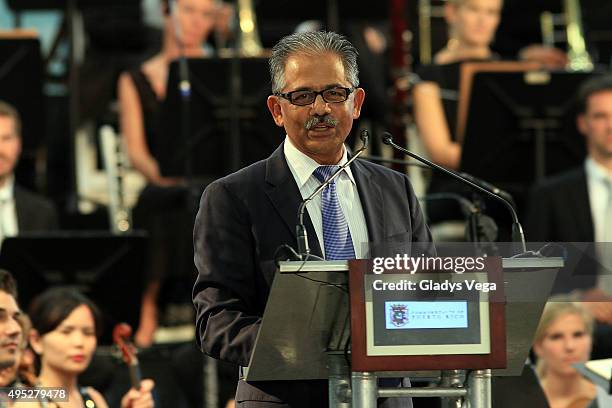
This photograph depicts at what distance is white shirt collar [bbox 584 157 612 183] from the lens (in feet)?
23.6

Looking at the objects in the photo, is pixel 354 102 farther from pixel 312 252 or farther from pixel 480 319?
pixel 480 319

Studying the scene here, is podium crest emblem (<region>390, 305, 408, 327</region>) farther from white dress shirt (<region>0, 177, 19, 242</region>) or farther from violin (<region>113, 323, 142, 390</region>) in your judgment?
white dress shirt (<region>0, 177, 19, 242</region>)

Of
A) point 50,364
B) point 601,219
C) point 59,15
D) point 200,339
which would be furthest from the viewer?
point 59,15

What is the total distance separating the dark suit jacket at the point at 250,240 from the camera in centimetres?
354

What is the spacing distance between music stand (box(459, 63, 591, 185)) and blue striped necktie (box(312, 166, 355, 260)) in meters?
3.84

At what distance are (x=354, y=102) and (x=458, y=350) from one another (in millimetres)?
811

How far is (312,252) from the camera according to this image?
362 cm

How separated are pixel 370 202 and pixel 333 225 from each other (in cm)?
12

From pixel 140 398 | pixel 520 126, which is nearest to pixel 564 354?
pixel 140 398

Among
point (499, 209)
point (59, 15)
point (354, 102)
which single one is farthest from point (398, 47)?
point (354, 102)

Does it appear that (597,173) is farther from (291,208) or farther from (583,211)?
(291,208)

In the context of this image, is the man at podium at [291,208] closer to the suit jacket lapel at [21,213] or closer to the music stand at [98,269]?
the music stand at [98,269]

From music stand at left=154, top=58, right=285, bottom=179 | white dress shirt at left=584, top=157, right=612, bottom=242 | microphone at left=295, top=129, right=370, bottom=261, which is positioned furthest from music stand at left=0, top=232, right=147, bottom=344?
microphone at left=295, top=129, right=370, bottom=261

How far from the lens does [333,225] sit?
12.1 ft
